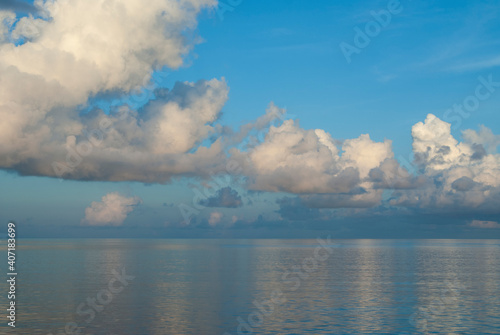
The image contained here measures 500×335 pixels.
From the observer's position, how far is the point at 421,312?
Answer: 2591 inches

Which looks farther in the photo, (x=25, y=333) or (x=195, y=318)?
(x=195, y=318)

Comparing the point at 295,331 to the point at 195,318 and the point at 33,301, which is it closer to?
the point at 195,318

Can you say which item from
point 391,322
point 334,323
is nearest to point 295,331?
point 334,323

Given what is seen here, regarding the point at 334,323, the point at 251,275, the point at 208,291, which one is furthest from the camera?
the point at 251,275

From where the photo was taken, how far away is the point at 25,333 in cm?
5278

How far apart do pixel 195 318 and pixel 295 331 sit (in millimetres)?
13698

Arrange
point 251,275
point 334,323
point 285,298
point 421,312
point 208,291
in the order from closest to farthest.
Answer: point 334,323 < point 421,312 < point 285,298 < point 208,291 < point 251,275

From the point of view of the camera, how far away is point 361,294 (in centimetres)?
8181

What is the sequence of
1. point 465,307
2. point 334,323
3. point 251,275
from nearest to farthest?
point 334,323, point 465,307, point 251,275

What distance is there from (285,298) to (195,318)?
2039 cm

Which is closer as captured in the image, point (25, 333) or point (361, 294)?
point (25, 333)

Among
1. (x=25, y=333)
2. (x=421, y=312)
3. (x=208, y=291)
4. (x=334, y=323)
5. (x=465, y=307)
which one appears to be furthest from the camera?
(x=208, y=291)

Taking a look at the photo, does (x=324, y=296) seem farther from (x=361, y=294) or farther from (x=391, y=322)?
(x=391, y=322)

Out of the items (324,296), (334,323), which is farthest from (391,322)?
(324,296)
